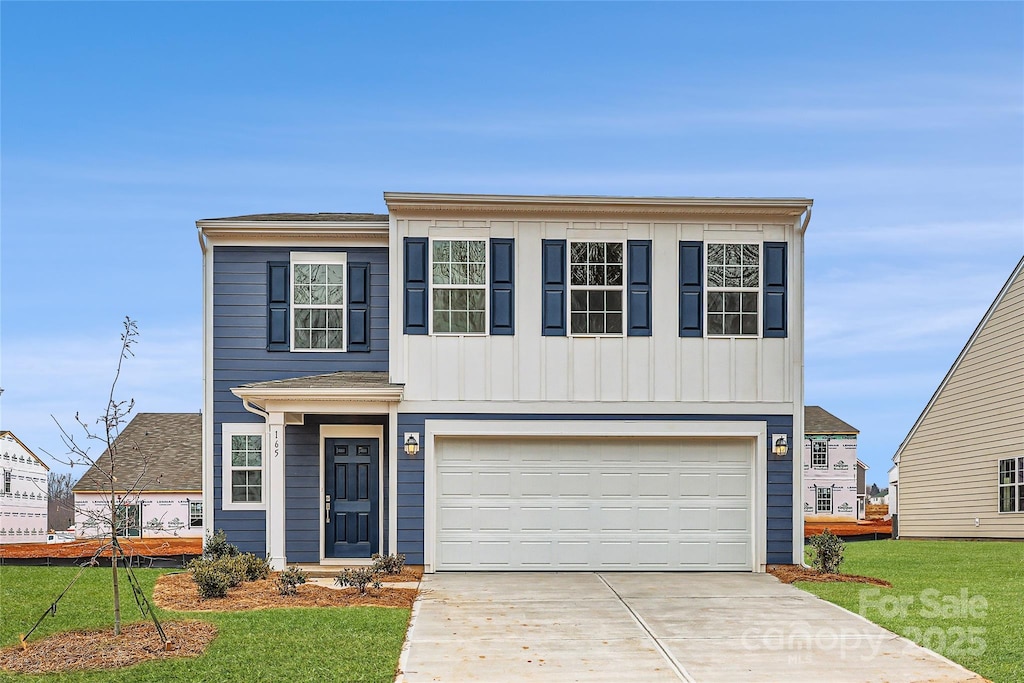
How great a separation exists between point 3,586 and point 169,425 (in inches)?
759

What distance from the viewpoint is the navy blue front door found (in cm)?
1666

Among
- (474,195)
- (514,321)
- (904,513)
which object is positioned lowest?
(904,513)

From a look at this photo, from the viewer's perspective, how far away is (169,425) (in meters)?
32.9

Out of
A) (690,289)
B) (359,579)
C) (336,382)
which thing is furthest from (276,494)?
(690,289)

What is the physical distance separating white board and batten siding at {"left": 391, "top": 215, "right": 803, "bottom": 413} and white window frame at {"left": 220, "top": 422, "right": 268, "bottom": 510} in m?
2.90

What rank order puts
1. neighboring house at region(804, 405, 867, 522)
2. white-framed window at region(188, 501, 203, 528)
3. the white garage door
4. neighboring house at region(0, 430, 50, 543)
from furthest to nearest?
1. neighboring house at region(804, 405, 867, 522)
2. white-framed window at region(188, 501, 203, 528)
3. neighboring house at region(0, 430, 50, 543)
4. the white garage door

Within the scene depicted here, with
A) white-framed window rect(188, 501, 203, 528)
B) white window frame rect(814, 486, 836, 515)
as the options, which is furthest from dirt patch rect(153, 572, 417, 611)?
white window frame rect(814, 486, 836, 515)

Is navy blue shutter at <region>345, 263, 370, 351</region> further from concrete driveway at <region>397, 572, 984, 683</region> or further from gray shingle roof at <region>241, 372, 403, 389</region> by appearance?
concrete driveway at <region>397, 572, 984, 683</region>

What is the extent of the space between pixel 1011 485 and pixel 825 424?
56.9ft

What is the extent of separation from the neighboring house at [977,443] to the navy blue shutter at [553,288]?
1267 centimetres

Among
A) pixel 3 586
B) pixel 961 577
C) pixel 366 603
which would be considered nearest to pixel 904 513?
pixel 961 577

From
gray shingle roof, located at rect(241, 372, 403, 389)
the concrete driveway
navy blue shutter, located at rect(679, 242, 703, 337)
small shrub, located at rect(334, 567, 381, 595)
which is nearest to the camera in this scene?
the concrete driveway

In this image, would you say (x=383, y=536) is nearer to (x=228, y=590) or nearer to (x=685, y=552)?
(x=228, y=590)

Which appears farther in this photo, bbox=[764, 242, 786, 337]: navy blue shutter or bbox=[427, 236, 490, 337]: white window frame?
bbox=[764, 242, 786, 337]: navy blue shutter
